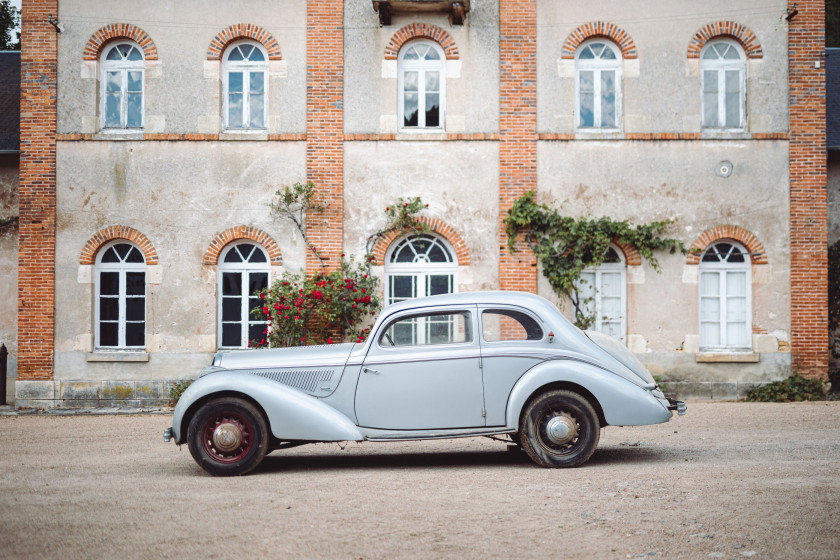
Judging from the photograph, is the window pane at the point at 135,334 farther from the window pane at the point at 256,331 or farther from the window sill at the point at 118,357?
the window pane at the point at 256,331

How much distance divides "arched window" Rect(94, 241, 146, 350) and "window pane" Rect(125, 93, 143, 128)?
2036mm

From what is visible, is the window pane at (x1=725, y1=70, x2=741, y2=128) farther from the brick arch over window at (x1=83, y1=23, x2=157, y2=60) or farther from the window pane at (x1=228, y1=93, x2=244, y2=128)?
the brick arch over window at (x1=83, y1=23, x2=157, y2=60)

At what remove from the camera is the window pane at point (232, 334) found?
557 inches

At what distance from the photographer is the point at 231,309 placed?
46.5 ft

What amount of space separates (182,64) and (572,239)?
710 cm

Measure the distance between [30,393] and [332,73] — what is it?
284 inches

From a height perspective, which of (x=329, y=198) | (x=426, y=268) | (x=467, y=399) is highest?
(x=329, y=198)

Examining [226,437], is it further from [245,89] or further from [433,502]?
[245,89]

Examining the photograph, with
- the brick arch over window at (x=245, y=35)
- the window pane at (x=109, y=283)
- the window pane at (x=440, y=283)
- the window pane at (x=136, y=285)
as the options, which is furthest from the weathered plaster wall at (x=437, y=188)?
the window pane at (x=109, y=283)

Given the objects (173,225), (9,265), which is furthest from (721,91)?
(9,265)

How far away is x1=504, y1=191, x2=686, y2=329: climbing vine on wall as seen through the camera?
13.7 meters

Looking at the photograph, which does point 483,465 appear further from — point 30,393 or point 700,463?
point 30,393

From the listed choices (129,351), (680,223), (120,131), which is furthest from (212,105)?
(680,223)

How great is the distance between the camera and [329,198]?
45.9 feet
